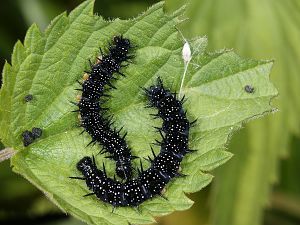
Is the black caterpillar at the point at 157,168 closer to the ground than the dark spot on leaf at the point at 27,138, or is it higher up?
closer to the ground

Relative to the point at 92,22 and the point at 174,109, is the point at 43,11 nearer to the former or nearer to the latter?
the point at 92,22

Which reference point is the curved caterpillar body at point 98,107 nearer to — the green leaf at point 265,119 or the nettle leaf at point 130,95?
the nettle leaf at point 130,95

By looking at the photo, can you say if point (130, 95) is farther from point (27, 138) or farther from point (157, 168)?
point (27, 138)

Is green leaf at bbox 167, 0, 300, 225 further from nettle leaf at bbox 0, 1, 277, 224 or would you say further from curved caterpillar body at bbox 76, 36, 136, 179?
curved caterpillar body at bbox 76, 36, 136, 179

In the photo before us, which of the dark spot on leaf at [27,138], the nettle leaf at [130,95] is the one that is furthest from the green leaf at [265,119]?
the dark spot on leaf at [27,138]

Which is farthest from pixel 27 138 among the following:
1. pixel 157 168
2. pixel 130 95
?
pixel 157 168

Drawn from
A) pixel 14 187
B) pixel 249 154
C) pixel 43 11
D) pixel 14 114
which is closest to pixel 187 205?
pixel 14 114
